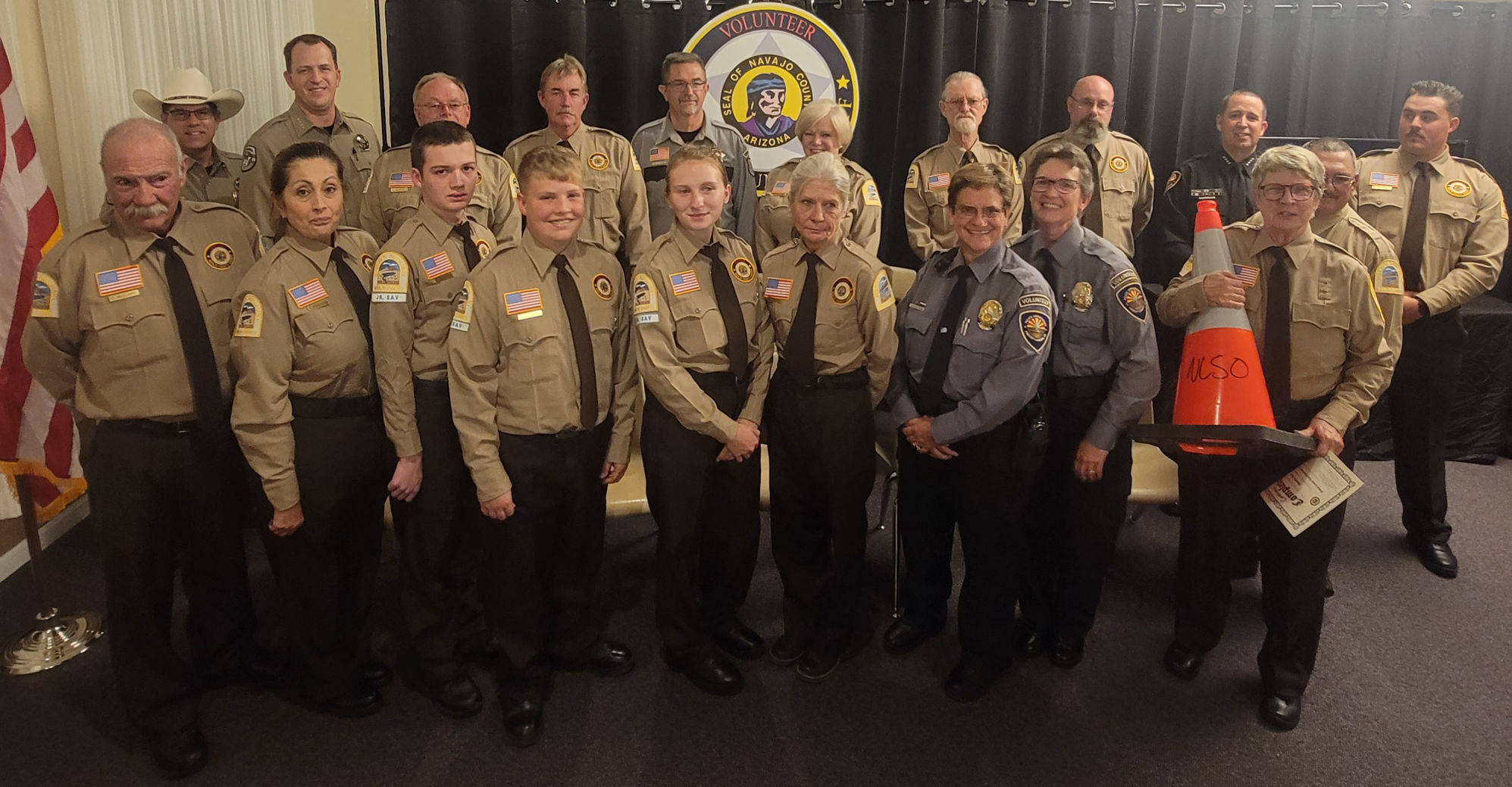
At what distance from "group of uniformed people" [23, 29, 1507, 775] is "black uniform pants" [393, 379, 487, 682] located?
1 cm

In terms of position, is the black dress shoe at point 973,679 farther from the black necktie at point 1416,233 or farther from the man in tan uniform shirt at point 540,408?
the black necktie at point 1416,233

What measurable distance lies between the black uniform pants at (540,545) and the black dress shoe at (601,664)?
0.44 ft

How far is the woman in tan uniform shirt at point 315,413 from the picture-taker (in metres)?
2.46

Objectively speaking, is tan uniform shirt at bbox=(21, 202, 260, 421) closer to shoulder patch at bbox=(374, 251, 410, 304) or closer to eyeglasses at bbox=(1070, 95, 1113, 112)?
shoulder patch at bbox=(374, 251, 410, 304)

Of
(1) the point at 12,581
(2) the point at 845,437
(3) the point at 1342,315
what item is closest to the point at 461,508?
(2) the point at 845,437

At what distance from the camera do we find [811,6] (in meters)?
4.88

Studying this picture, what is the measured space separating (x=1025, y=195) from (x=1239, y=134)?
103cm

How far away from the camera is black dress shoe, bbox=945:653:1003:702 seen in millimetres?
2879

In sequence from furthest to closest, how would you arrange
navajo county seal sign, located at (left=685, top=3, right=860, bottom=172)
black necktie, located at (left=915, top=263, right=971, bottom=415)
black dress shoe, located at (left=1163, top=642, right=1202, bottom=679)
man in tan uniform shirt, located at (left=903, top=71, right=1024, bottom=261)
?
navajo county seal sign, located at (left=685, top=3, right=860, bottom=172), man in tan uniform shirt, located at (left=903, top=71, right=1024, bottom=261), black dress shoe, located at (left=1163, top=642, right=1202, bottom=679), black necktie, located at (left=915, top=263, right=971, bottom=415)

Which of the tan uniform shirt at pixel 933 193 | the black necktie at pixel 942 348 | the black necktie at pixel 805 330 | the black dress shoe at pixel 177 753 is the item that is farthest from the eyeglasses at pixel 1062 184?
the black dress shoe at pixel 177 753

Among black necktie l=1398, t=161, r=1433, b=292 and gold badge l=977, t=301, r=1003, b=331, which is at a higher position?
black necktie l=1398, t=161, r=1433, b=292

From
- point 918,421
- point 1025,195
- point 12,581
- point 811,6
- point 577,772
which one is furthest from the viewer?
point 811,6

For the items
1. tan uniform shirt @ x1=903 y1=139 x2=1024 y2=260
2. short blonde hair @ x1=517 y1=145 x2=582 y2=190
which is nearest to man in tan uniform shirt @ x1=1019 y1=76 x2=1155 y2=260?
tan uniform shirt @ x1=903 y1=139 x2=1024 y2=260

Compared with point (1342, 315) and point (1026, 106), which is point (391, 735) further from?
point (1026, 106)
